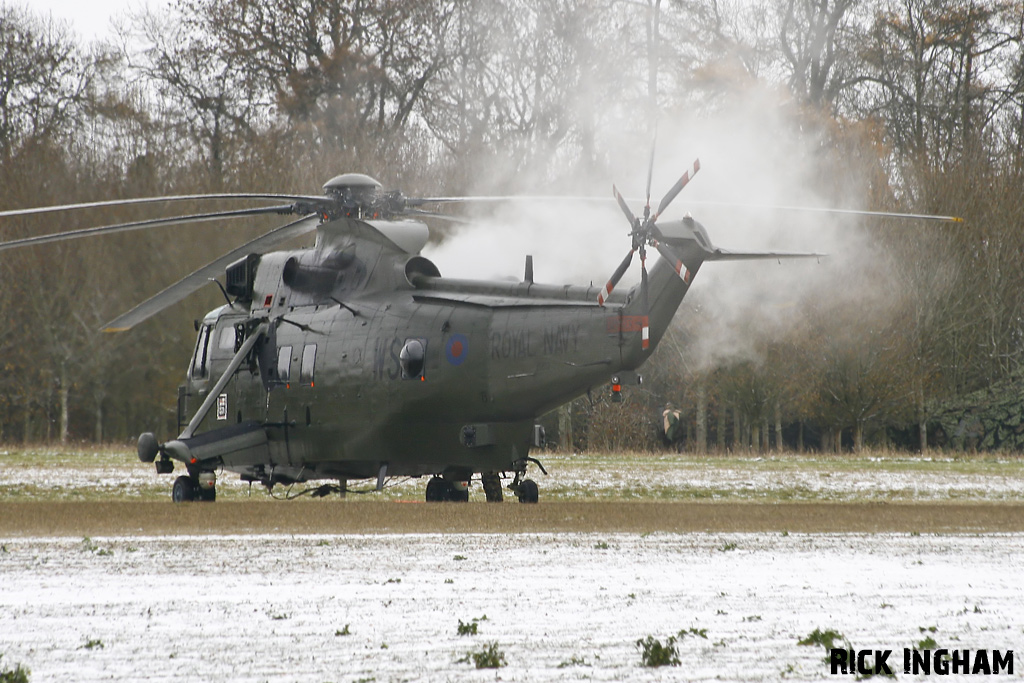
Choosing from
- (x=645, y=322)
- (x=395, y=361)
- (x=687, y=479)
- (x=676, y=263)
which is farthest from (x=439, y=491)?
(x=687, y=479)

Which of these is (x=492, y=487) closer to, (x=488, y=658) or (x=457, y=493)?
(x=457, y=493)

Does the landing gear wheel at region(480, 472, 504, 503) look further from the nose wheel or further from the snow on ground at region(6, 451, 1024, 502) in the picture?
the nose wheel

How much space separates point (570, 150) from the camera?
33844 millimetres

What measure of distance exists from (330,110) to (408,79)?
2931mm

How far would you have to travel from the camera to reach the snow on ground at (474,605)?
20.3 feet

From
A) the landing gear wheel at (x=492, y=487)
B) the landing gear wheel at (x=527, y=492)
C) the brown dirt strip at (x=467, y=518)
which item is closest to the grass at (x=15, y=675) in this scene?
the brown dirt strip at (x=467, y=518)

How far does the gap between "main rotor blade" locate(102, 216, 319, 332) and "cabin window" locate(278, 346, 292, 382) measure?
4.65ft

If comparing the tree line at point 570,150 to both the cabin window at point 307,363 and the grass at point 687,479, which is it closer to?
the grass at point 687,479

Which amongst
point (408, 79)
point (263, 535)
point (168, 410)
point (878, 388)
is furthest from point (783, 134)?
point (263, 535)

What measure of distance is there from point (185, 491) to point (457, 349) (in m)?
4.88

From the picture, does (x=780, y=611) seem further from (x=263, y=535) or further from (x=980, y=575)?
(x=263, y=535)

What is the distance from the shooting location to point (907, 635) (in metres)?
6.95

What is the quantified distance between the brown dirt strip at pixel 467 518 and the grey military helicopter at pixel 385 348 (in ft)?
2.90

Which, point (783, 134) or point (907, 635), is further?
point (783, 134)
